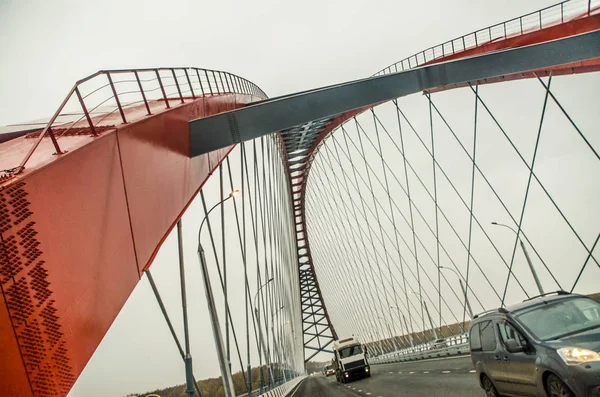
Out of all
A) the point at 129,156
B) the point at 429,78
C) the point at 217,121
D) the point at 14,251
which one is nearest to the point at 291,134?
the point at 429,78

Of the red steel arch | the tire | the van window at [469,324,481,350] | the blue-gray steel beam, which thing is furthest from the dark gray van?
the blue-gray steel beam

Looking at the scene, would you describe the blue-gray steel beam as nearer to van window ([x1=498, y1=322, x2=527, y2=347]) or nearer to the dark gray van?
the dark gray van

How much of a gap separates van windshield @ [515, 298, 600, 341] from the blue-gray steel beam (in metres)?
6.88

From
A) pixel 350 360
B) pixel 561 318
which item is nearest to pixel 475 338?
pixel 561 318

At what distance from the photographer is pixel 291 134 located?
135ft

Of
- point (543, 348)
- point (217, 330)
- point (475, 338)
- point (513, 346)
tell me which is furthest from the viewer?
point (217, 330)

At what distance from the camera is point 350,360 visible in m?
32.1

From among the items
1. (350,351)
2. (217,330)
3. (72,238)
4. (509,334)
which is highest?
(72,238)

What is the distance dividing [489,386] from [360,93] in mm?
8055

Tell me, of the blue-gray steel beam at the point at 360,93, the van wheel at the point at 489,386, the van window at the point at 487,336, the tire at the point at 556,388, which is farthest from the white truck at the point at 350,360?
the tire at the point at 556,388

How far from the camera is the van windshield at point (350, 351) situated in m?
32.7

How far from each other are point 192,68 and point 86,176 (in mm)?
7796

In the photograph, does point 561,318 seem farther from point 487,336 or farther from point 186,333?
point 186,333

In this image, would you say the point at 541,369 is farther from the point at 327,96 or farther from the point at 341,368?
the point at 341,368
